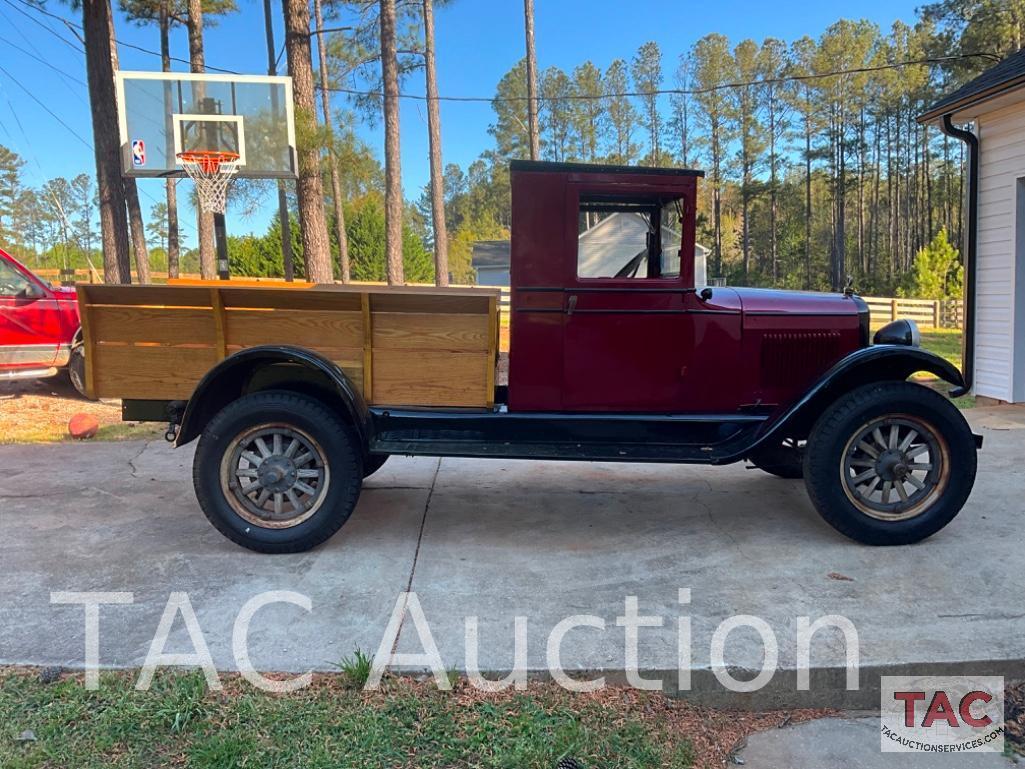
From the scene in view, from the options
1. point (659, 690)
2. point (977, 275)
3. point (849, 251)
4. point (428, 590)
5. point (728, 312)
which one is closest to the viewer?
point (659, 690)

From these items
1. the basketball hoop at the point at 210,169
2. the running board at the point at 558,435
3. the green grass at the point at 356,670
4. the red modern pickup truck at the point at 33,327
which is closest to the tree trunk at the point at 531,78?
the basketball hoop at the point at 210,169

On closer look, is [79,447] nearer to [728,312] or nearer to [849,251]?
[728,312]

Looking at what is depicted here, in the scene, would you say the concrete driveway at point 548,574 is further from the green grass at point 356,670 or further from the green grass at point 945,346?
the green grass at point 945,346

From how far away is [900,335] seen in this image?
165 inches

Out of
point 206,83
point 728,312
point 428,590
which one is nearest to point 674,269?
point 728,312

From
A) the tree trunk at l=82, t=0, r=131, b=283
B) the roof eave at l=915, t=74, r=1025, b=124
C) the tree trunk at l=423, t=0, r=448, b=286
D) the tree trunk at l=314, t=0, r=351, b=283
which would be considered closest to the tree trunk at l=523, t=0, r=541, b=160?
the tree trunk at l=423, t=0, r=448, b=286

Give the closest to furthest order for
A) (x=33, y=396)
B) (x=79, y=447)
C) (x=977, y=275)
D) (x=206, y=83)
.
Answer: (x=79, y=447) → (x=977, y=275) → (x=33, y=396) → (x=206, y=83)

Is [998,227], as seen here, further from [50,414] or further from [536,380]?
[50,414]

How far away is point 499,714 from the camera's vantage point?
2.50m

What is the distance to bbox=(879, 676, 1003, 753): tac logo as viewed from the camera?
248 centimetres

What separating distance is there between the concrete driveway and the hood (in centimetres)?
128

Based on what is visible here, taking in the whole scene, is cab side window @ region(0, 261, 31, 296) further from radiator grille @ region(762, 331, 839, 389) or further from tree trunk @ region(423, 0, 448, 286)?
tree trunk @ region(423, 0, 448, 286)

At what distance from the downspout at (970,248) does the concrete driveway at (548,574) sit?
3.64 metres

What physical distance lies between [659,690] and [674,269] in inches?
88.8
